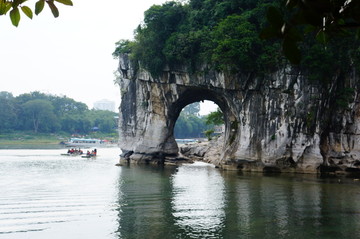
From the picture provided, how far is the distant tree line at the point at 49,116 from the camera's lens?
54.1 meters

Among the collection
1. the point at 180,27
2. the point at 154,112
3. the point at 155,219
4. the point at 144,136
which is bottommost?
the point at 155,219

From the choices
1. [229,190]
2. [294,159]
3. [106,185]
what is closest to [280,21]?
[229,190]

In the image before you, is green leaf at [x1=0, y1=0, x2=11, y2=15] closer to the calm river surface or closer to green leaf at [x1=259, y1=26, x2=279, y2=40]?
green leaf at [x1=259, y1=26, x2=279, y2=40]

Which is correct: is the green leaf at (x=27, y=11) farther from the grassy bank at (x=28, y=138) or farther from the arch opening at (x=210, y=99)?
the grassy bank at (x=28, y=138)

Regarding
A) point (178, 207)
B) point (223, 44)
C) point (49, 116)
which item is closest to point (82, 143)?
point (49, 116)

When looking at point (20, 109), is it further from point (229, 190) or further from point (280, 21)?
point (280, 21)

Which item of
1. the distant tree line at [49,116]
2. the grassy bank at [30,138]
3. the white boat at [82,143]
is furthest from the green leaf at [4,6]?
the distant tree line at [49,116]

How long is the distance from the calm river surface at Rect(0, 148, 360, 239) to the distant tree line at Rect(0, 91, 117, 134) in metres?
40.4

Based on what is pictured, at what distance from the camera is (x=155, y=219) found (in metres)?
9.44

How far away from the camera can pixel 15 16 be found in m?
1.91

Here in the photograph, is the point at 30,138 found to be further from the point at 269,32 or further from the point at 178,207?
the point at 269,32

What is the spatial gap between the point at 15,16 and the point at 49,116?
187 feet

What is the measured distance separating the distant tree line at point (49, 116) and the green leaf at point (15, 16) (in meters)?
56.3

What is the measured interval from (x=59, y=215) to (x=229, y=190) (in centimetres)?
A: 653
